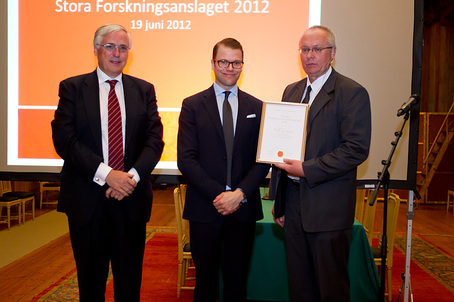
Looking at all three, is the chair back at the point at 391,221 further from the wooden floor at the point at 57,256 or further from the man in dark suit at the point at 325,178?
the wooden floor at the point at 57,256

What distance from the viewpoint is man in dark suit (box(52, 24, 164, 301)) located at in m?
2.19

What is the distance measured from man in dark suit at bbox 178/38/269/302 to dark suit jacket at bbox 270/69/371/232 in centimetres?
36

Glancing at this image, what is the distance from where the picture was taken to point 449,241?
6.04 m

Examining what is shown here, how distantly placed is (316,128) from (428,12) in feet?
36.4

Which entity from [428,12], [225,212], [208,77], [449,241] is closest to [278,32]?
[208,77]

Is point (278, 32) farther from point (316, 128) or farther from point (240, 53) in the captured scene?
point (316, 128)

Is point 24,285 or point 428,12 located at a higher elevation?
point 428,12

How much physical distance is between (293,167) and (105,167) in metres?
1.00

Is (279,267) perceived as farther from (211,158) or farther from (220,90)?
(220,90)

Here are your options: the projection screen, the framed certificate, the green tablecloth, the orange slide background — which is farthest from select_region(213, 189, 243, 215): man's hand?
the orange slide background

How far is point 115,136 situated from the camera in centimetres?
224

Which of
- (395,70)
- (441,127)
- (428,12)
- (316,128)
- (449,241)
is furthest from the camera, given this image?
(428,12)

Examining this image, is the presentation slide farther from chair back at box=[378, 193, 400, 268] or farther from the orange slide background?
chair back at box=[378, 193, 400, 268]

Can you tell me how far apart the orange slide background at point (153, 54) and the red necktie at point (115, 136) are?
1.16m
